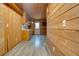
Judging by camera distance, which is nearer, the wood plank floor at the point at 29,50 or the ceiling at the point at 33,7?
the wood plank floor at the point at 29,50

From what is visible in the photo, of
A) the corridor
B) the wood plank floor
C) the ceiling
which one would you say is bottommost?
the wood plank floor

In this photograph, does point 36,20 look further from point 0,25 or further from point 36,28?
point 0,25

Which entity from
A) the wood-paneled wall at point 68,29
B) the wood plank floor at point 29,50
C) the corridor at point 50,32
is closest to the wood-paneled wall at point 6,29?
the corridor at point 50,32

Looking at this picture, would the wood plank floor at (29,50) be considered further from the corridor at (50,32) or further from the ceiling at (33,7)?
the ceiling at (33,7)

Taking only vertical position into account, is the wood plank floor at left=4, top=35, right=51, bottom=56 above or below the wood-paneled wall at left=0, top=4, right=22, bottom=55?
below

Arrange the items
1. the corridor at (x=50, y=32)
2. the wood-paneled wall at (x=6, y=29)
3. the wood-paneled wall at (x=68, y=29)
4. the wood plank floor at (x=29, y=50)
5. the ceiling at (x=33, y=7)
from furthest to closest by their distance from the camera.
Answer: the ceiling at (x=33, y=7) < the wood plank floor at (x=29, y=50) < the wood-paneled wall at (x=6, y=29) < the corridor at (x=50, y=32) < the wood-paneled wall at (x=68, y=29)

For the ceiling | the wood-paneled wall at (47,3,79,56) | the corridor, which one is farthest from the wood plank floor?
Result: the ceiling

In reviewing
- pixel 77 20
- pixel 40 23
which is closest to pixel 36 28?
pixel 40 23

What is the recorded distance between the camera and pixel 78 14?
1214 mm

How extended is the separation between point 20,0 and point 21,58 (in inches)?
17.0

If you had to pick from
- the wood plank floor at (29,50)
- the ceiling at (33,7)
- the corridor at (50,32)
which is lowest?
the wood plank floor at (29,50)

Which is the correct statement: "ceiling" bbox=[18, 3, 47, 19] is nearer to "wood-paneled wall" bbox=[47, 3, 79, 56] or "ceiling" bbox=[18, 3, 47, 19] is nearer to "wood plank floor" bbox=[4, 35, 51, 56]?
"wood plank floor" bbox=[4, 35, 51, 56]

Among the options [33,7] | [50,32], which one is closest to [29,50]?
[50,32]

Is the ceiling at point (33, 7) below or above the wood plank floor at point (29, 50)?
above
